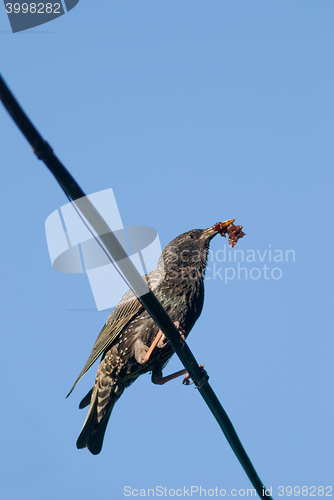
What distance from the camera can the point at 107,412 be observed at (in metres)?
4.47

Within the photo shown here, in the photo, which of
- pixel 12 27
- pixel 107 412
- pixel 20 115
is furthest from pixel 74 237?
pixel 107 412

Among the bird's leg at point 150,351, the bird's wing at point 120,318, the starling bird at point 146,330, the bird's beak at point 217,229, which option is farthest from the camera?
the bird's beak at point 217,229

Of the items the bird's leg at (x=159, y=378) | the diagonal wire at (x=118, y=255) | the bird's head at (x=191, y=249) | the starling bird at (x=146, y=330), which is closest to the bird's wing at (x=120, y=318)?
the starling bird at (x=146, y=330)

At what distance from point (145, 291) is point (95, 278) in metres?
0.94

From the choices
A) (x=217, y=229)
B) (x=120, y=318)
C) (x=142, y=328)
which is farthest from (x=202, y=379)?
(x=217, y=229)

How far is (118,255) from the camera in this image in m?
2.32

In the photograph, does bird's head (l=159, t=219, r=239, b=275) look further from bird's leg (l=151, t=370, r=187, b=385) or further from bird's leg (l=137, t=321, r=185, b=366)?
bird's leg (l=151, t=370, r=187, b=385)

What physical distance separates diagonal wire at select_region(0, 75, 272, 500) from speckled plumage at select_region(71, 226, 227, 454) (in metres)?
1.10

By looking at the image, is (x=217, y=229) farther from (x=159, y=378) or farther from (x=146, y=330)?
(x=159, y=378)

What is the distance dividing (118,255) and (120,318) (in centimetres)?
217

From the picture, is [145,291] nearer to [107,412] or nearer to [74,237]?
[74,237]

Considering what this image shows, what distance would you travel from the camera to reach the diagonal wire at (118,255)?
2.02 m

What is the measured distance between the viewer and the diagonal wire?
202 cm

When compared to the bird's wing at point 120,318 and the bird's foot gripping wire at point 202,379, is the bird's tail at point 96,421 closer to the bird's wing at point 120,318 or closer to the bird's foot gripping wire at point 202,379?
the bird's wing at point 120,318
